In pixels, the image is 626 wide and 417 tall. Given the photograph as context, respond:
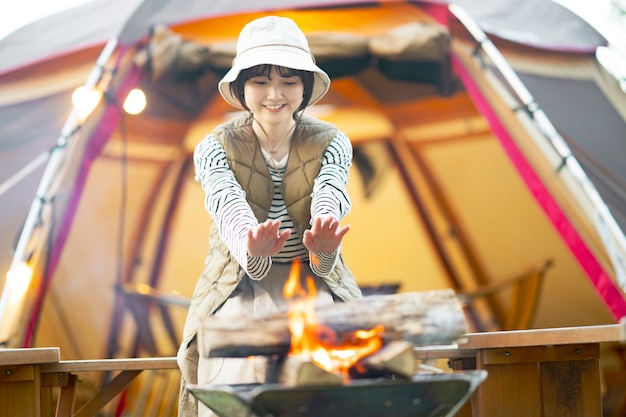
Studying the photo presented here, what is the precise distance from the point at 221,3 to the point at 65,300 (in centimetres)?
181

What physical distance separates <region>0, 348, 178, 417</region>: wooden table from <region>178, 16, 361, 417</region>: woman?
398 millimetres

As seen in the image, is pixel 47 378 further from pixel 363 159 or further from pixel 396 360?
pixel 363 159

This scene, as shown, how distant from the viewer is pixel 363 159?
587 cm

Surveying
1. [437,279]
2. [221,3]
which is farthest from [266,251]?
[437,279]

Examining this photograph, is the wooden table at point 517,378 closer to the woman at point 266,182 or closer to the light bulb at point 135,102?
the woman at point 266,182

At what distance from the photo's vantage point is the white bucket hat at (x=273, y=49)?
2090mm

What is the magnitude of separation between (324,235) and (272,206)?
32 cm

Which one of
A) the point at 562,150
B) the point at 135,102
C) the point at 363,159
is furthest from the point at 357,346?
the point at 363,159

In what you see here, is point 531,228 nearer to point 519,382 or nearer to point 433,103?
point 433,103

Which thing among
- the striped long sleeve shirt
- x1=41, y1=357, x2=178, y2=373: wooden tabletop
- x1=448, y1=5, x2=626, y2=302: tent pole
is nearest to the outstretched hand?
Result: the striped long sleeve shirt

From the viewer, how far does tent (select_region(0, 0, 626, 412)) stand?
4066 mm

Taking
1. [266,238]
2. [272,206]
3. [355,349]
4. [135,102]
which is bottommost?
[355,349]

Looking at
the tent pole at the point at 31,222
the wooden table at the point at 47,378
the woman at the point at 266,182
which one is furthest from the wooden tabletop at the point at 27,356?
the tent pole at the point at 31,222

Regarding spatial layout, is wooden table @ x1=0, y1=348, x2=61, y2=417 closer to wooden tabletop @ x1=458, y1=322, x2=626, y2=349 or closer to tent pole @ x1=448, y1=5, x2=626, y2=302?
wooden tabletop @ x1=458, y1=322, x2=626, y2=349
